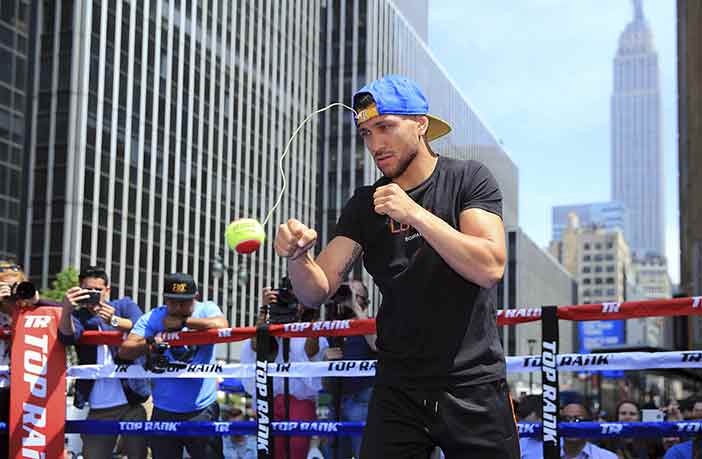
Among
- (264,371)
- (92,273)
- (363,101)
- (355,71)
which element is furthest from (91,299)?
(355,71)

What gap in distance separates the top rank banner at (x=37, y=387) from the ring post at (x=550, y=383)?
3.22m

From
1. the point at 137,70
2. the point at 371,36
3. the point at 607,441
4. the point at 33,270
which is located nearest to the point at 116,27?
the point at 137,70

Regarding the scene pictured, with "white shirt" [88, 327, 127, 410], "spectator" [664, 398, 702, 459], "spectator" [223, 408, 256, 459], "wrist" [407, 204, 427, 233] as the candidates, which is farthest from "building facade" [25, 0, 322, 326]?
"wrist" [407, 204, 427, 233]

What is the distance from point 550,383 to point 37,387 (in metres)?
3.41

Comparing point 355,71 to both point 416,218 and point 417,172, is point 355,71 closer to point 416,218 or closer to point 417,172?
point 417,172

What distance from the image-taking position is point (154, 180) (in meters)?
56.0

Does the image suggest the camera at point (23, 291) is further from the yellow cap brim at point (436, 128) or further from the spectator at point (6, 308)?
the yellow cap brim at point (436, 128)

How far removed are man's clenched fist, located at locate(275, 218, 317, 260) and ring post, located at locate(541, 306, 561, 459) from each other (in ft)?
7.43

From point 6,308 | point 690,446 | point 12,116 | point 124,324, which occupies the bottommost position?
point 690,446

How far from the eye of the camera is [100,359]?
7160mm

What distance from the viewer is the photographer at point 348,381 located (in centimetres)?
695

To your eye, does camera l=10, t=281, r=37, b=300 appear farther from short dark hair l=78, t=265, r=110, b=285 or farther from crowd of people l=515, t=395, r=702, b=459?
crowd of people l=515, t=395, r=702, b=459

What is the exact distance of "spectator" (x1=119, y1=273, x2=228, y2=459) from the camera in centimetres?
607

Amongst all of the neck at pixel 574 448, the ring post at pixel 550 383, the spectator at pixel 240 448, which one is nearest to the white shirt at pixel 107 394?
the spectator at pixel 240 448
